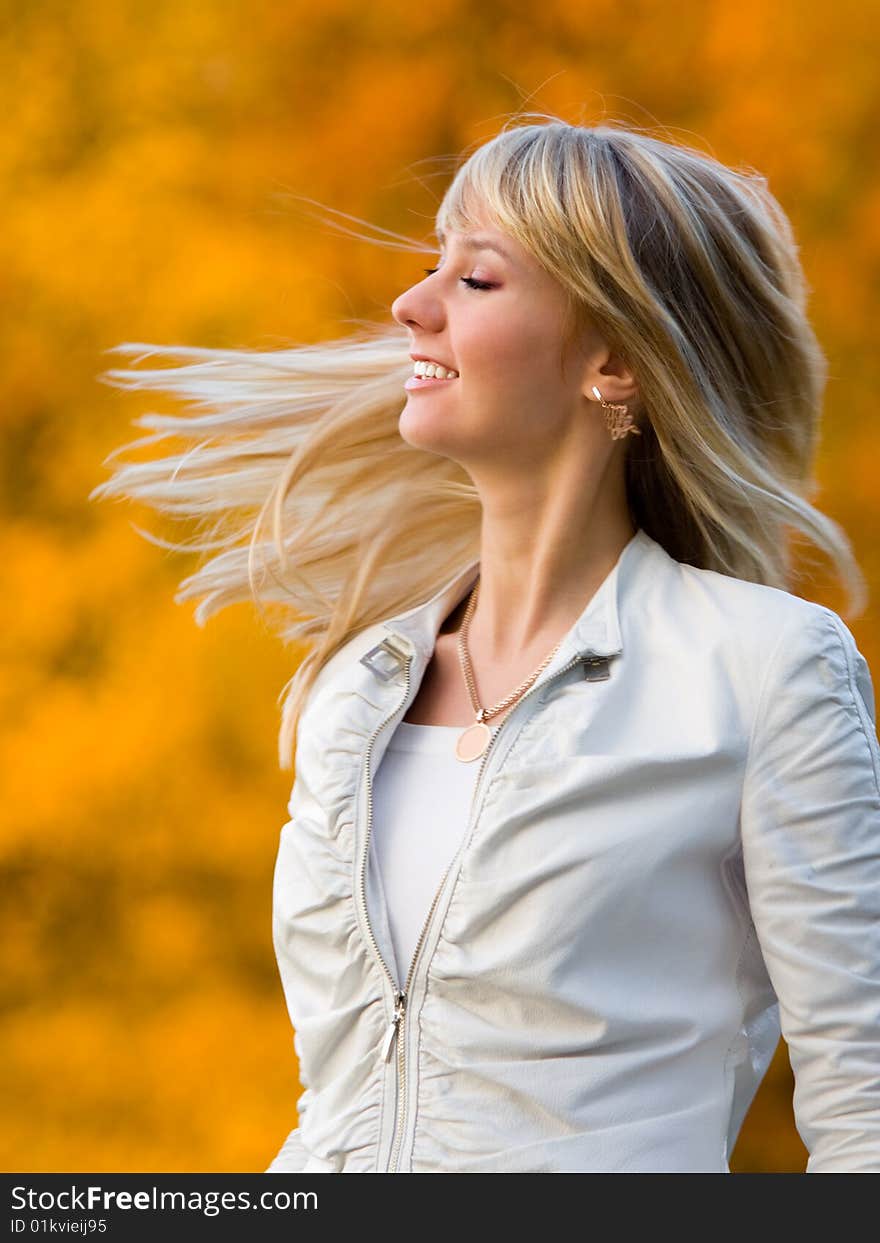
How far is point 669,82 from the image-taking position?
3.09 meters

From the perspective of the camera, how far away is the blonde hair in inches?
60.9

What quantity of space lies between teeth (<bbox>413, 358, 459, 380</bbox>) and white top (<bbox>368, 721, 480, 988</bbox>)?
0.35 metres

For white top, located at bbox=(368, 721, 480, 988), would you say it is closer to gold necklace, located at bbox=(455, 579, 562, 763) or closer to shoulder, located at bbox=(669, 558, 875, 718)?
gold necklace, located at bbox=(455, 579, 562, 763)

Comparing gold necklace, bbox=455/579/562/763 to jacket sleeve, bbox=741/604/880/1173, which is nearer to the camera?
jacket sleeve, bbox=741/604/880/1173

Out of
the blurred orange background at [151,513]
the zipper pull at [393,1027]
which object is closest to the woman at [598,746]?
the zipper pull at [393,1027]

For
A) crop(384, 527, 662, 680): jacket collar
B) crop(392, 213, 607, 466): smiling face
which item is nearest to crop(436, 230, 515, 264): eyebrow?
crop(392, 213, 607, 466): smiling face

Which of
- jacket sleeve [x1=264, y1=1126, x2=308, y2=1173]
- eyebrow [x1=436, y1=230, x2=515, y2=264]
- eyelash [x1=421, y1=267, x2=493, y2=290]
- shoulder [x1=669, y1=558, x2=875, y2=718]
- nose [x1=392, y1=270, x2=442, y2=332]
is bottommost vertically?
jacket sleeve [x1=264, y1=1126, x2=308, y2=1173]

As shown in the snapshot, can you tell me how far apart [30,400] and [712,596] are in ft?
7.17

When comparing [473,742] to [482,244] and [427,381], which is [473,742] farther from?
[482,244]

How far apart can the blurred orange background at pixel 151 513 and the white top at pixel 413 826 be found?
65.7 inches

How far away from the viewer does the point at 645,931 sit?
4.61ft

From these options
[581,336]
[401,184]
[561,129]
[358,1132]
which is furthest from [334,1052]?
[401,184]

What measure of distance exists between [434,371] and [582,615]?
0.28 m
